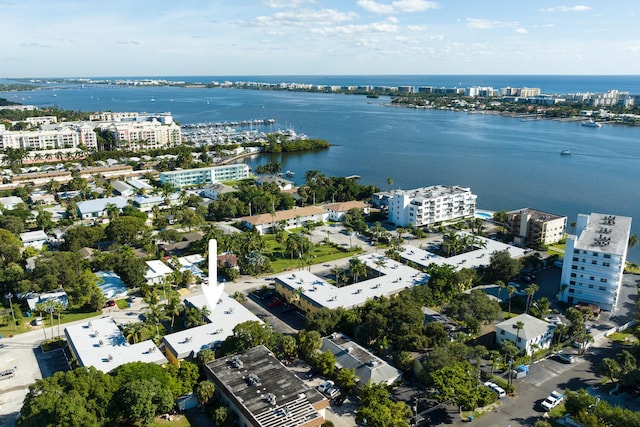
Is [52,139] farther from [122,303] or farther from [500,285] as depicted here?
[500,285]

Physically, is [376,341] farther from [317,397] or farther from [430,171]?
[430,171]

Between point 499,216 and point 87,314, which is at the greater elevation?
point 499,216

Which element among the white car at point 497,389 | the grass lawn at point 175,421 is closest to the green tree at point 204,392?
the grass lawn at point 175,421

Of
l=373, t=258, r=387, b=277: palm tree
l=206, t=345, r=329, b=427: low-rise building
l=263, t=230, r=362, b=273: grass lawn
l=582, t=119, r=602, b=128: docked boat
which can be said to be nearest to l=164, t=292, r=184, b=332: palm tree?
l=206, t=345, r=329, b=427: low-rise building

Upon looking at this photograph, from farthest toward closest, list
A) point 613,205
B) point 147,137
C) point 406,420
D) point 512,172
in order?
1. point 147,137
2. point 512,172
3. point 613,205
4. point 406,420

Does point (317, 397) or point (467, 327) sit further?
point (467, 327)

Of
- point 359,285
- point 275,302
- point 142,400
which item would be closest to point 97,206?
point 275,302

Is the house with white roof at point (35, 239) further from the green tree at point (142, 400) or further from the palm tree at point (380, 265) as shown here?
the palm tree at point (380, 265)

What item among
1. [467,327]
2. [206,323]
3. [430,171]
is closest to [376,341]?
[467,327]
